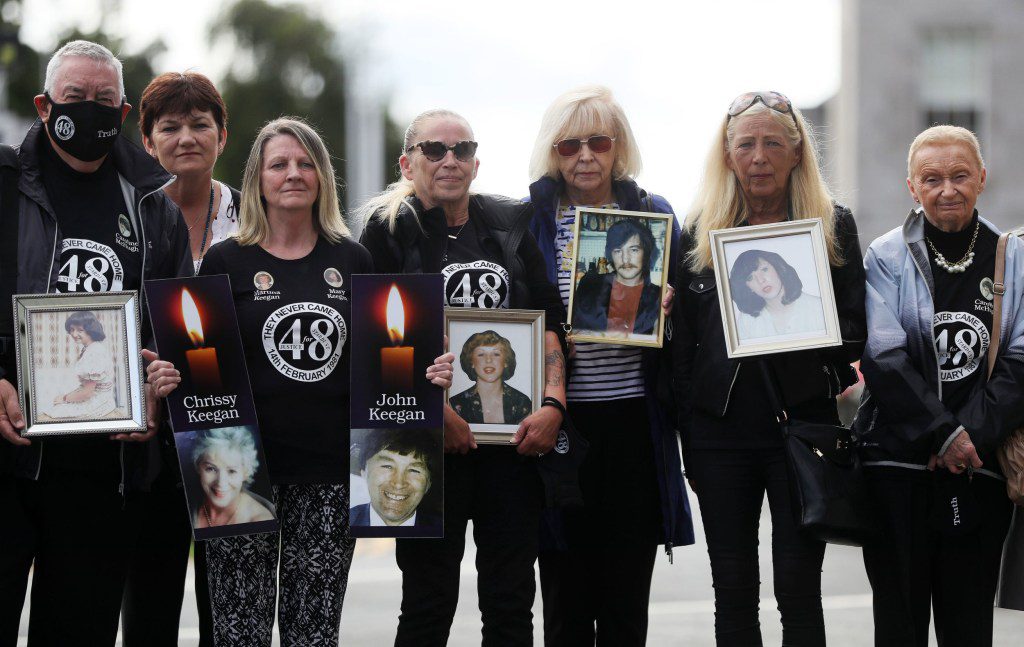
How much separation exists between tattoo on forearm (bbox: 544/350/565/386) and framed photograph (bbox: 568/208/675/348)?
0.44 feet

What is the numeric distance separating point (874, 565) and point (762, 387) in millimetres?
788

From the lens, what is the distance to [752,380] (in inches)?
189

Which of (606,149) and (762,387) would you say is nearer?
(762,387)

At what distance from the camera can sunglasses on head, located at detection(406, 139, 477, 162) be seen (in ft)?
16.0

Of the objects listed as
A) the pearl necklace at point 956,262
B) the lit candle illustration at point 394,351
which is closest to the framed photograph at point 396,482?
the lit candle illustration at point 394,351

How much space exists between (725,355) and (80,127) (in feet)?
7.88

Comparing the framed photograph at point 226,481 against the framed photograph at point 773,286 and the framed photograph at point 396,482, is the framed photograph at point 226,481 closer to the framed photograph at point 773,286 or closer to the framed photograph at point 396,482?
the framed photograph at point 396,482

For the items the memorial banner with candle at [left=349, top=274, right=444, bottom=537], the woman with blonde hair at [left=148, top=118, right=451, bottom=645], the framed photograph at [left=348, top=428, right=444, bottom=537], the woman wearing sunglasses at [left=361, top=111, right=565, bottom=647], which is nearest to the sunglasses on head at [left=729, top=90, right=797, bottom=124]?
the woman wearing sunglasses at [left=361, top=111, right=565, bottom=647]

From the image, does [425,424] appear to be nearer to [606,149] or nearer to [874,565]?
[606,149]

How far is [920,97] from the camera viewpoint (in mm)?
20422

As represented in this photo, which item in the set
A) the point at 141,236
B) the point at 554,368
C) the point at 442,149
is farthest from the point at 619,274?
the point at 141,236

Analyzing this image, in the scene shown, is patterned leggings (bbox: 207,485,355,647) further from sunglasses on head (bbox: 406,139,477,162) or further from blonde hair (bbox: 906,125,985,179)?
blonde hair (bbox: 906,125,985,179)

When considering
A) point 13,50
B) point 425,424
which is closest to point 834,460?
point 425,424

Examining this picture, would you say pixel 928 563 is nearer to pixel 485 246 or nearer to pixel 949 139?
pixel 949 139
